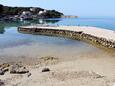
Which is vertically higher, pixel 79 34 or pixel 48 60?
pixel 48 60

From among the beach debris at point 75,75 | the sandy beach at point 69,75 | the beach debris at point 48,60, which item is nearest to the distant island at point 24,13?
the beach debris at point 48,60

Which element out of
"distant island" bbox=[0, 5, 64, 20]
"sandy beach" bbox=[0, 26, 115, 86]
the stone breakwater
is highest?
"sandy beach" bbox=[0, 26, 115, 86]

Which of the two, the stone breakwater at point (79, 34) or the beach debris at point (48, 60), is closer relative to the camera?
the beach debris at point (48, 60)

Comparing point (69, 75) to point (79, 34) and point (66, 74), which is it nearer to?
point (66, 74)

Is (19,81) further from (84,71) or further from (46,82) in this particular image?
(84,71)

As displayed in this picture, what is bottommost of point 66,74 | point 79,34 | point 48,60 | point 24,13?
point 24,13

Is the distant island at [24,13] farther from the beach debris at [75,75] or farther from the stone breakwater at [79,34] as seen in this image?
the beach debris at [75,75]

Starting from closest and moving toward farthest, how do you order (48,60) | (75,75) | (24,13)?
(75,75) → (48,60) → (24,13)

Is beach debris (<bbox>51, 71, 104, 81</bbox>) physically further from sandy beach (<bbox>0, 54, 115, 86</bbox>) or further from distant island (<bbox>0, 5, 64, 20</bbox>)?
distant island (<bbox>0, 5, 64, 20</bbox>)

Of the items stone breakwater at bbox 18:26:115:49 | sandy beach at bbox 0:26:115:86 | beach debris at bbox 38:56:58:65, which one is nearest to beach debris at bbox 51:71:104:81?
sandy beach at bbox 0:26:115:86

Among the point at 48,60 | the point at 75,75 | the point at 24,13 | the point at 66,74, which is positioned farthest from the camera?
the point at 24,13

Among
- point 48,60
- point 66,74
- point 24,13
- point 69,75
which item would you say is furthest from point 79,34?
point 24,13

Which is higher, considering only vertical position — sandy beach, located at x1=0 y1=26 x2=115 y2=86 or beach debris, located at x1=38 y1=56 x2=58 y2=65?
sandy beach, located at x1=0 y1=26 x2=115 y2=86

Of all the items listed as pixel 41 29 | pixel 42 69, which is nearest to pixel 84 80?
pixel 42 69
